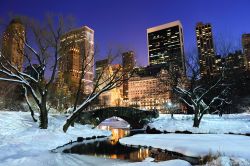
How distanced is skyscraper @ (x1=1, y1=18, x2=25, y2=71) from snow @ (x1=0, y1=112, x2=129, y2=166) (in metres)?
6.76

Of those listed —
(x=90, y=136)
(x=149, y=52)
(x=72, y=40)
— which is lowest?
(x=90, y=136)

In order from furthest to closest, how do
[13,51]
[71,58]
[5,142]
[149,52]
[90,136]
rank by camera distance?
[149,52]
[90,136]
[71,58]
[13,51]
[5,142]

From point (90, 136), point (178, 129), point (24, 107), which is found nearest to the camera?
point (90, 136)

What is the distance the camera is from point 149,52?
193875 millimetres

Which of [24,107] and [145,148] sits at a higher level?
[24,107]

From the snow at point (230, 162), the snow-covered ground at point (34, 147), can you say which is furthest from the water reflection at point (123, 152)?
the snow at point (230, 162)

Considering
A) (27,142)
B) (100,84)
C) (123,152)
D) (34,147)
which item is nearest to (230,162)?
(123,152)

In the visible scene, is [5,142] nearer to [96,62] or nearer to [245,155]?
[96,62]

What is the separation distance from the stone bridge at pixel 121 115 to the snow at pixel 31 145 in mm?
6826

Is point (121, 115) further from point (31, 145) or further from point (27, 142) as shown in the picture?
point (31, 145)

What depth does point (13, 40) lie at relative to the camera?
80.9ft

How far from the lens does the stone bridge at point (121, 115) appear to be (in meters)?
39.3

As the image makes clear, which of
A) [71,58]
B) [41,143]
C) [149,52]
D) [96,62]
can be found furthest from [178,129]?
[149,52]

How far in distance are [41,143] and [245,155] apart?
14608mm
